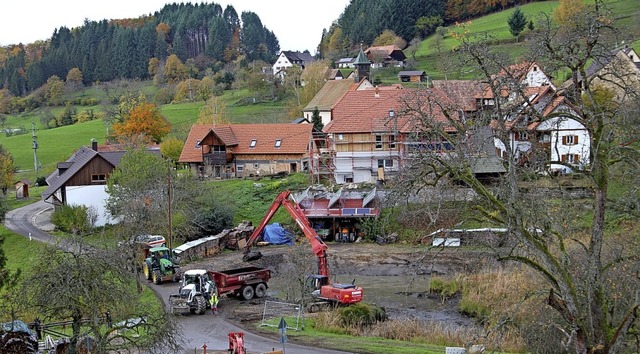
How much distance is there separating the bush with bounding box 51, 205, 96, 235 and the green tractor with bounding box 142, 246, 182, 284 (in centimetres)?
1047

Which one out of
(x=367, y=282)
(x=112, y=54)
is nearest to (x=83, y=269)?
(x=367, y=282)

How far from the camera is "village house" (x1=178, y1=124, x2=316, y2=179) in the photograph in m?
56.0

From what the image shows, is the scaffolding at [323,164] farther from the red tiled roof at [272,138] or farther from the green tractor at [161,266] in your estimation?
the green tractor at [161,266]

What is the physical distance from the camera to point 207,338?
24406 millimetres

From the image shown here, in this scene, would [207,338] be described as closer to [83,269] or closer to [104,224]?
[83,269]

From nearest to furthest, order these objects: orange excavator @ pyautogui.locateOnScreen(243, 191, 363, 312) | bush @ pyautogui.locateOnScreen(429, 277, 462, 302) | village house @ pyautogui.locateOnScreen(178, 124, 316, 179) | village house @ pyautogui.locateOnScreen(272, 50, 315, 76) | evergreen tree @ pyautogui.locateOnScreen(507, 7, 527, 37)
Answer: orange excavator @ pyautogui.locateOnScreen(243, 191, 363, 312) → bush @ pyautogui.locateOnScreen(429, 277, 462, 302) → village house @ pyautogui.locateOnScreen(178, 124, 316, 179) → evergreen tree @ pyautogui.locateOnScreen(507, 7, 527, 37) → village house @ pyautogui.locateOnScreen(272, 50, 315, 76)

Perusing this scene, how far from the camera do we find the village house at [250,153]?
184ft

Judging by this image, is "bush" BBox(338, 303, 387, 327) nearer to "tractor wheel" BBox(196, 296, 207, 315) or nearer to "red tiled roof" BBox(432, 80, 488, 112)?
"tractor wheel" BBox(196, 296, 207, 315)

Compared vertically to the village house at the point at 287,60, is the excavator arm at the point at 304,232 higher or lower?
lower

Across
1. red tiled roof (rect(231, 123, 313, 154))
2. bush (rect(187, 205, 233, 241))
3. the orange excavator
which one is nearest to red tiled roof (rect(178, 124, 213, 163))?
red tiled roof (rect(231, 123, 313, 154))

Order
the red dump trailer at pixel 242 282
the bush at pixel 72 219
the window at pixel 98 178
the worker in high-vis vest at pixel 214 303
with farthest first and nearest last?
the window at pixel 98 178, the bush at pixel 72 219, the red dump trailer at pixel 242 282, the worker in high-vis vest at pixel 214 303

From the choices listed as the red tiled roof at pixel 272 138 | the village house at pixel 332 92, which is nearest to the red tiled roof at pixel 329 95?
the village house at pixel 332 92

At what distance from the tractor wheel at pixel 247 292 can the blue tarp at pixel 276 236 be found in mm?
11933

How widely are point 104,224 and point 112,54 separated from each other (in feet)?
351
